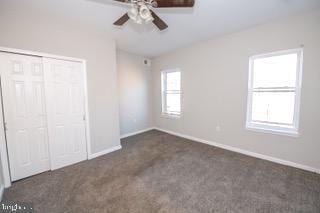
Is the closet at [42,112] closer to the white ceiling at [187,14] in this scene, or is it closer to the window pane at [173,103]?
the white ceiling at [187,14]

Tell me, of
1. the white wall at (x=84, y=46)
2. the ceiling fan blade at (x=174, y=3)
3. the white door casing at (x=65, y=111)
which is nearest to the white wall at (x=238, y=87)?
the ceiling fan blade at (x=174, y=3)

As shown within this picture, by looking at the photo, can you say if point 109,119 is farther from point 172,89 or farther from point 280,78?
point 280,78

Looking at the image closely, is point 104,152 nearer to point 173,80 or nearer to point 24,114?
point 24,114

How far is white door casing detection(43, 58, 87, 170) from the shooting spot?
8.12 ft

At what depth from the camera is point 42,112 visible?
2404 millimetres

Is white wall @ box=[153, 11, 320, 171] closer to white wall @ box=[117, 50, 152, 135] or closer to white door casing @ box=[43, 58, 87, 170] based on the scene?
white wall @ box=[117, 50, 152, 135]

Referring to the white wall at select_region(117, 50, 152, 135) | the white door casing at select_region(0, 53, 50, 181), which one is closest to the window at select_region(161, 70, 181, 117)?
the white wall at select_region(117, 50, 152, 135)

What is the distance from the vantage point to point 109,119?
326cm

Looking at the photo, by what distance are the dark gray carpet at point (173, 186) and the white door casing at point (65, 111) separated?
0.29 m

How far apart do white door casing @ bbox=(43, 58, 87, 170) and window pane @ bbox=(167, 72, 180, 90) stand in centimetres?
276

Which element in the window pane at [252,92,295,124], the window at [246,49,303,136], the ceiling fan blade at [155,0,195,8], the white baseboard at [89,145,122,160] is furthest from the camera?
the white baseboard at [89,145,122,160]

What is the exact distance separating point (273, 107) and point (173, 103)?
8.83 feet

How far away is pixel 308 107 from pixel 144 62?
435 centimetres

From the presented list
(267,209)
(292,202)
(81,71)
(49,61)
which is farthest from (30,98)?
(292,202)
